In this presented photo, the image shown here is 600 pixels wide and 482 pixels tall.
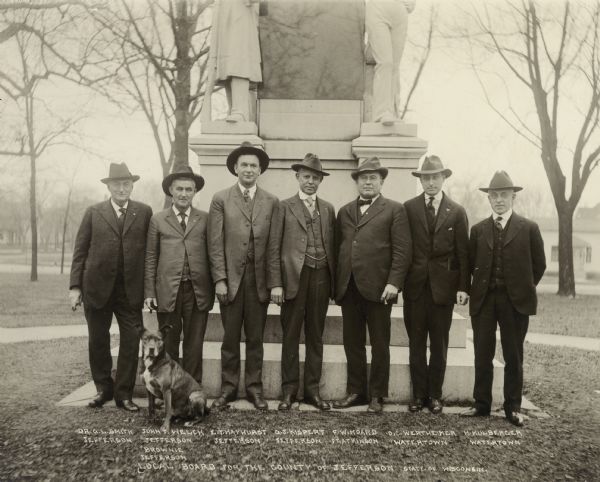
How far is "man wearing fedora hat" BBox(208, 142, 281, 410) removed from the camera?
419cm

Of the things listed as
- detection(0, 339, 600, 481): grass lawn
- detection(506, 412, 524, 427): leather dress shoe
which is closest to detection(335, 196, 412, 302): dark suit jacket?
detection(0, 339, 600, 481): grass lawn

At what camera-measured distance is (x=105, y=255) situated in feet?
13.8

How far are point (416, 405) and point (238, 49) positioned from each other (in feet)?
13.3

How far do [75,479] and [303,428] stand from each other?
1.55 metres

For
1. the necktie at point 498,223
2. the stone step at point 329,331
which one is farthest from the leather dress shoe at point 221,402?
the necktie at point 498,223

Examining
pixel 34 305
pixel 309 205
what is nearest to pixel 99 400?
pixel 309 205

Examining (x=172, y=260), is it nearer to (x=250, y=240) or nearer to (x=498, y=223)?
(x=250, y=240)

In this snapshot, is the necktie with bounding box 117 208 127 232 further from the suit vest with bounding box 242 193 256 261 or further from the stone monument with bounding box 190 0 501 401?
the stone monument with bounding box 190 0 501 401

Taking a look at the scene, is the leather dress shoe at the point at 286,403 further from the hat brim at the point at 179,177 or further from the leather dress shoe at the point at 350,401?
the hat brim at the point at 179,177

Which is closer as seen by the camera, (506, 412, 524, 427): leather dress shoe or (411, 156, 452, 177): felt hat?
(506, 412, 524, 427): leather dress shoe

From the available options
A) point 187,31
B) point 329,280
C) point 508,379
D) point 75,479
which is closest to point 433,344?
point 508,379

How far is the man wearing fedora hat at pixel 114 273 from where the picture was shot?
421 cm

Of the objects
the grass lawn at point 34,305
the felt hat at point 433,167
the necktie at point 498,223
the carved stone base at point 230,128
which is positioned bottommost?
the grass lawn at point 34,305

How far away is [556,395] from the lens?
5004 millimetres
